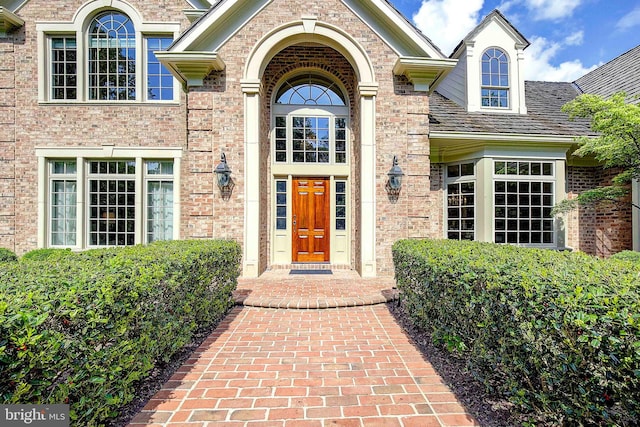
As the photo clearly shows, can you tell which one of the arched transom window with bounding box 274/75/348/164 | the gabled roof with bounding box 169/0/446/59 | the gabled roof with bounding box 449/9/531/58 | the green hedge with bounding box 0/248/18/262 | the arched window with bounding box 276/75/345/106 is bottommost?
the green hedge with bounding box 0/248/18/262

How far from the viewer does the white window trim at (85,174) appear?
325 inches

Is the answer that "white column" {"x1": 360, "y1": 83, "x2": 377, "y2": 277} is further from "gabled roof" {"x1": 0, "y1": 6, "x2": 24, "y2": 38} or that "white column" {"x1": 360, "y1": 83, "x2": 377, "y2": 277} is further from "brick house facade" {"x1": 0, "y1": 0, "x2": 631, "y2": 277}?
"gabled roof" {"x1": 0, "y1": 6, "x2": 24, "y2": 38}

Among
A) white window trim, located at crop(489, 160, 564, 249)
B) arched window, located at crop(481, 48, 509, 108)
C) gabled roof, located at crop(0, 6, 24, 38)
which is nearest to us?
gabled roof, located at crop(0, 6, 24, 38)

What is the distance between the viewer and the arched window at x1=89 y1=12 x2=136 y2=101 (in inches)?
333

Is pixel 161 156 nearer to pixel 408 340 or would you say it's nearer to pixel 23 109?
pixel 23 109

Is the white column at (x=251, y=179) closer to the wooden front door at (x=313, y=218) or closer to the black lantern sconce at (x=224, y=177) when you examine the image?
the black lantern sconce at (x=224, y=177)

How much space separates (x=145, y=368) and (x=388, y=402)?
6.91 ft

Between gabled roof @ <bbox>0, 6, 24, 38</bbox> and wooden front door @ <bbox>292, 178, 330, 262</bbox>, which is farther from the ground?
gabled roof @ <bbox>0, 6, 24, 38</bbox>

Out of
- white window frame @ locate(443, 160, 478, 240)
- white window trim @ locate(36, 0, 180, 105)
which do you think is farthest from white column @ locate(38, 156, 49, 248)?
white window frame @ locate(443, 160, 478, 240)

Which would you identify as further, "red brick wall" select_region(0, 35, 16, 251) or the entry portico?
"red brick wall" select_region(0, 35, 16, 251)

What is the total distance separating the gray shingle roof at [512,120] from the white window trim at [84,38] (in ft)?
24.0

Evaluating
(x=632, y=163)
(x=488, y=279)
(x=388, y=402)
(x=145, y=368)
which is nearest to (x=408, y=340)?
(x=388, y=402)

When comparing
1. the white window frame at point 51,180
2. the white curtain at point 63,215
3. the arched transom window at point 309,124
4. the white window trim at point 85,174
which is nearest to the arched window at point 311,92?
the arched transom window at point 309,124

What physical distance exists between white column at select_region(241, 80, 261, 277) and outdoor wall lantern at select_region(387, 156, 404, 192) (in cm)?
295
